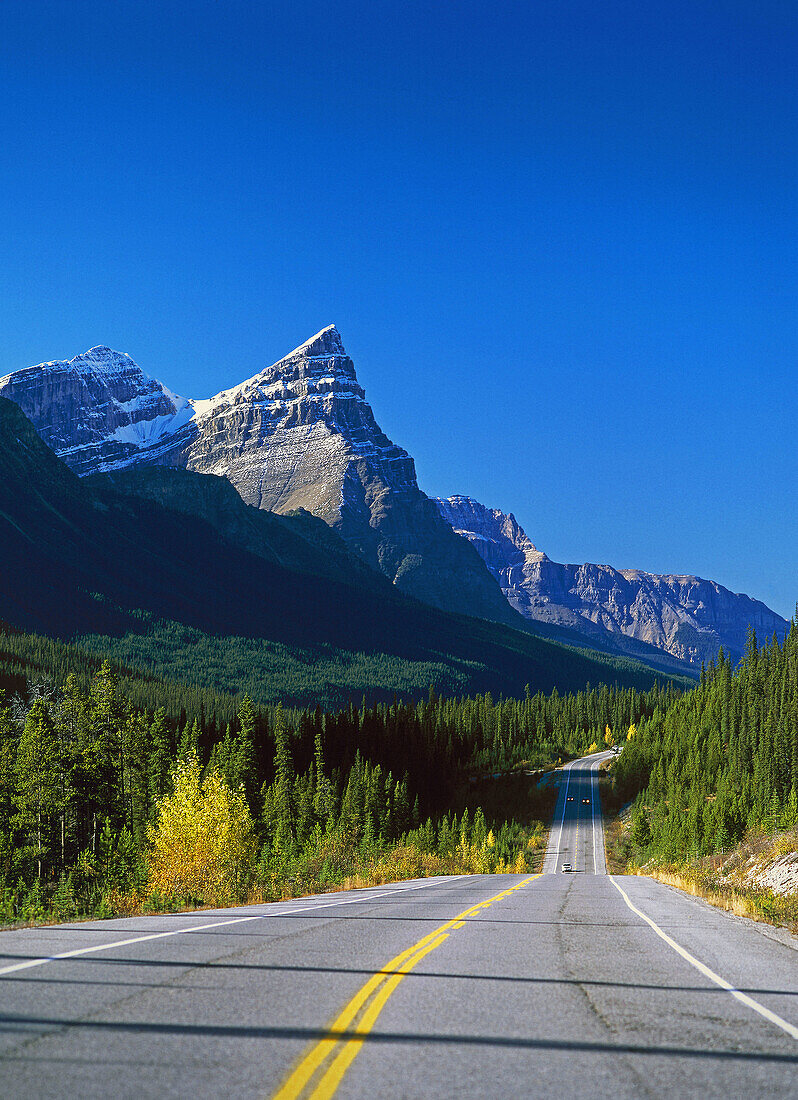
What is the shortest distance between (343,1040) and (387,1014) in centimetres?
98

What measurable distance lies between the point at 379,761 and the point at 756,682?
54067 millimetres

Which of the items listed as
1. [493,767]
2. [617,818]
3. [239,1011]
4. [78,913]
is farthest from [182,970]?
[493,767]

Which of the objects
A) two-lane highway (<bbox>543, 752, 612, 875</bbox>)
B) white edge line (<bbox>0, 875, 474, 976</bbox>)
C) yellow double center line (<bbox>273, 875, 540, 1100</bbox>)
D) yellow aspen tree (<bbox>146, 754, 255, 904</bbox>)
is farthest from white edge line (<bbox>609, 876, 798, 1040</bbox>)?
two-lane highway (<bbox>543, 752, 612, 875</bbox>)

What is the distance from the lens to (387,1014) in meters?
7.41

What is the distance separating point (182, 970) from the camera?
29.6ft

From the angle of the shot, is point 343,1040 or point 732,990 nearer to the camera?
point 343,1040

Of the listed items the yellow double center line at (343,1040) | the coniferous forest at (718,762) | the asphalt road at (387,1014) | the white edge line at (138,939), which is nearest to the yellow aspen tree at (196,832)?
the coniferous forest at (718,762)

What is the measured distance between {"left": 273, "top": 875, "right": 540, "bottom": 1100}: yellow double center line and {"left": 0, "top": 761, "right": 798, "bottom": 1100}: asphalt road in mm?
Answer: 22

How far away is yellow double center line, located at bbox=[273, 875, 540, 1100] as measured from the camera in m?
5.47

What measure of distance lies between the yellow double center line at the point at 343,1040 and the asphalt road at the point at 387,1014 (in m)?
0.02

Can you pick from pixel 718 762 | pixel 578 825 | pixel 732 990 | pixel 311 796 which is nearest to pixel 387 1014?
pixel 732 990

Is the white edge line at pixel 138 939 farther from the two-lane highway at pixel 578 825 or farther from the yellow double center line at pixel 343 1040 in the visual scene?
the two-lane highway at pixel 578 825

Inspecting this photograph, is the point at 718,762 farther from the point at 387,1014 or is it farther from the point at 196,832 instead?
the point at 387,1014

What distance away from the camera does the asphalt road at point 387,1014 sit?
5648 mm
